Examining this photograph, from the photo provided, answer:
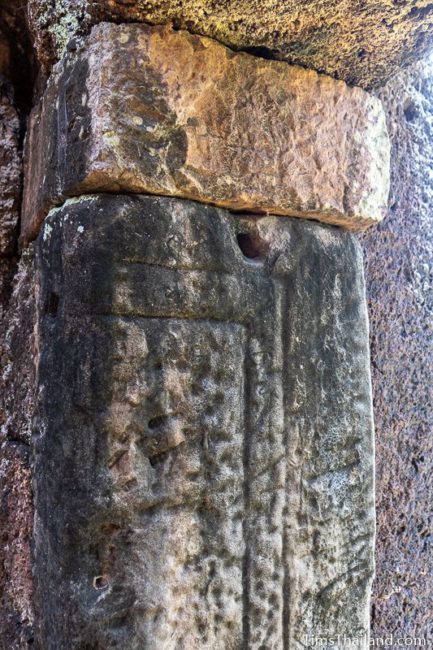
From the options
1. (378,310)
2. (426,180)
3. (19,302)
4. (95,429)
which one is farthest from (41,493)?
(426,180)

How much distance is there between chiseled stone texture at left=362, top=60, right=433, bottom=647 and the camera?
1809mm

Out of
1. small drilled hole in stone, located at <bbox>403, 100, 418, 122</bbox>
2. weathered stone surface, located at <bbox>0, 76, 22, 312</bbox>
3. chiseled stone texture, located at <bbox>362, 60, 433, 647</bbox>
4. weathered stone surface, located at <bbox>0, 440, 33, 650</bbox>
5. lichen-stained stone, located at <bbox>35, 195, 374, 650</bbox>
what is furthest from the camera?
small drilled hole in stone, located at <bbox>403, 100, 418, 122</bbox>

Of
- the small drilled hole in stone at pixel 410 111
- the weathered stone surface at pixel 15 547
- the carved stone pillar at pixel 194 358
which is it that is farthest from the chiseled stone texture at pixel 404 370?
the weathered stone surface at pixel 15 547

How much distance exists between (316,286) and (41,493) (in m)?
0.68

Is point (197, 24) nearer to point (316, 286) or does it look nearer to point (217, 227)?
point (217, 227)

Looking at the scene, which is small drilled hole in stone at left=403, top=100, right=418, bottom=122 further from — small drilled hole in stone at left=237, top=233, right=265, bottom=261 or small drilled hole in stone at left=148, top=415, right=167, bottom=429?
small drilled hole in stone at left=148, top=415, right=167, bottom=429

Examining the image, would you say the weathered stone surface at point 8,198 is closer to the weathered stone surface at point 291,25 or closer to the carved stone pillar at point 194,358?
the carved stone pillar at point 194,358

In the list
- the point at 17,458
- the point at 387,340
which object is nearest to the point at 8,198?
the point at 17,458

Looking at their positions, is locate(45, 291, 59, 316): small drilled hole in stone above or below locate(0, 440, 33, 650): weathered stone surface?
above

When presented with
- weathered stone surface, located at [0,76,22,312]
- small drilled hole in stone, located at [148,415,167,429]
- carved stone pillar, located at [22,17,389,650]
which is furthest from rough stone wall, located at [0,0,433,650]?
small drilled hole in stone, located at [148,415,167,429]

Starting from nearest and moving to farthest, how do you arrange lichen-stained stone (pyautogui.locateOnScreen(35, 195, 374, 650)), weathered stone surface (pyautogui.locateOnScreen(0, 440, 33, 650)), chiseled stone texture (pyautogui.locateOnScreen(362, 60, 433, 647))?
lichen-stained stone (pyautogui.locateOnScreen(35, 195, 374, 650)) < weathered stone surface (pyautogui.locateOnScreen(0, 440, 33, 650)) < chiseled stone texture (pyautogui.locateOnScreen(362, 60, 433, 647))

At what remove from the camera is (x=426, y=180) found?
1.98 meters

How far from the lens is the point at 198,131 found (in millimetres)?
1298

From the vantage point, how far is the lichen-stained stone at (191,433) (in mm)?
1185
